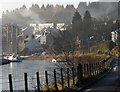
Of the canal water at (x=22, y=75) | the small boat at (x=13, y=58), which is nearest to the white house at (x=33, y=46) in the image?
the small boat at (x=13, y=58)

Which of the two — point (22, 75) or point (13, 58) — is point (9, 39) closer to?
point (13, 58)

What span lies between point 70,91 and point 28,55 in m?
120

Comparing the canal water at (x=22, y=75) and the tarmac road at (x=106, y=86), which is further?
the canal water at (x=22, y=75)

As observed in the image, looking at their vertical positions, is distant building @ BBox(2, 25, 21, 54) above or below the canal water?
above

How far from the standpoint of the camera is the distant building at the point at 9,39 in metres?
146

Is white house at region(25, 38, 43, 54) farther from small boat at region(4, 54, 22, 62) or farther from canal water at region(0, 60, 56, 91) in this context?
canal water at region(0, 60, 56, 91)

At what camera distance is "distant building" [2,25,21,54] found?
146 metres

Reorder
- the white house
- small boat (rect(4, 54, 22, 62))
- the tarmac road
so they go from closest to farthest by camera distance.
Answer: the tarmac road < small boat (rect(4, 54, 22, 62)) < the white house

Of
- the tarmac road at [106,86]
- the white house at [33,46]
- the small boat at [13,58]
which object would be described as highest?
the white house at [33,46]

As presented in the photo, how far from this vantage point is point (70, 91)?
2209 cm

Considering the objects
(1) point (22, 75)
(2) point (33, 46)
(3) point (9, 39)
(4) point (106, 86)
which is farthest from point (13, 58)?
(4) point (106, 86)

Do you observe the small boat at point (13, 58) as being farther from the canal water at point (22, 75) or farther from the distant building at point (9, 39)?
the canal water at point (22, 75)

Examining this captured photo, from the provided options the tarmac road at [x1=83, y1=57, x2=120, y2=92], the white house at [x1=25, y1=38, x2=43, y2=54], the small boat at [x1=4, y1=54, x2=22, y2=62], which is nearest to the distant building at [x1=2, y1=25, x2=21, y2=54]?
the white house at [x1=25, y1=38, x2=43, y2=54]

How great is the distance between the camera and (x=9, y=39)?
155 metres
